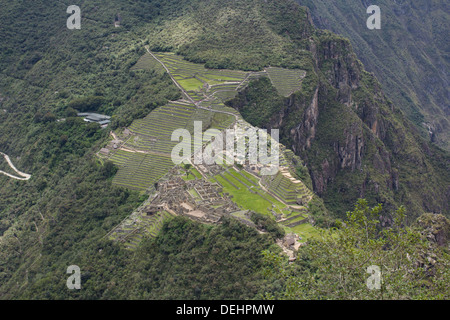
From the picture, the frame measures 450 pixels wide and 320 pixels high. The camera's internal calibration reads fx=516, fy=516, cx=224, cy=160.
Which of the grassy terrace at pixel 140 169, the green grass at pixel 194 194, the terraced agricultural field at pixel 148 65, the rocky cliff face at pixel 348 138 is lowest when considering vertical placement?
the rocky cliff face at pixel 348 138

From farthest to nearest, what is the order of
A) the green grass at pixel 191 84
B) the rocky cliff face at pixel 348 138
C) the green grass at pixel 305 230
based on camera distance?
1. the rocky cliff face at pixel 348 138
2. the green grass at pixel 191 84
3. the green grass at pixel 305 230

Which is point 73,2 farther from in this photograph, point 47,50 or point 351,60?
point 351,60

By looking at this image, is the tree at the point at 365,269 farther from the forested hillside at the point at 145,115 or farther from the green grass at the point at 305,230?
the green grass at the point at 305,230

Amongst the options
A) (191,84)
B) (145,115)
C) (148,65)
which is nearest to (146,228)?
(145,115)

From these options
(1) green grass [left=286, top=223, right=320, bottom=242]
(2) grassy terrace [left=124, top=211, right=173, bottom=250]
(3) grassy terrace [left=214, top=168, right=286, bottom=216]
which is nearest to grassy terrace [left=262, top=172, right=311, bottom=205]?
(3) grassy terrace [left=214, top=168, right=286, bottom=216]

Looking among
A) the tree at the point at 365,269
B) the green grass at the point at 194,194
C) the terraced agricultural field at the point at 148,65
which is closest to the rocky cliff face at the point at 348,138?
the terraced agricultural field at the point at 148,65

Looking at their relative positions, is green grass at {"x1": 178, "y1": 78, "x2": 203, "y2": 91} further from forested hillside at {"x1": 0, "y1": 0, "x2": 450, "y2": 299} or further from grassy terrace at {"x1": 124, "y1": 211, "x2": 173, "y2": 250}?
grassy terrace at {"x1": 124, "y1": 211, "x2": 173, "y2": 250}
